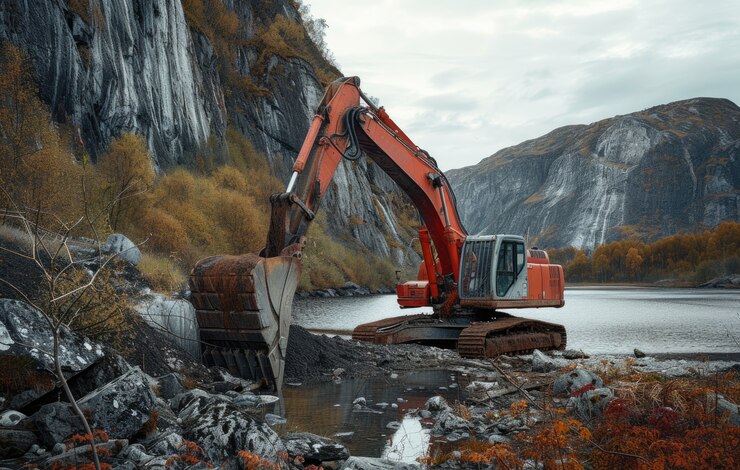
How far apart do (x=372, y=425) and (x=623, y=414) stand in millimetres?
3262

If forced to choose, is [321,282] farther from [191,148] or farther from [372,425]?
[372,425]

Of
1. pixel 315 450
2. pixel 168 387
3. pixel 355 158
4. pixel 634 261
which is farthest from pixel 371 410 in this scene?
pixel 634 261

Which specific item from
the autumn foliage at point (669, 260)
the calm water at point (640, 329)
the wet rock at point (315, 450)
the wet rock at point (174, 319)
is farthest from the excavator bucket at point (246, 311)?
the autumn foliage at point (669, 260)

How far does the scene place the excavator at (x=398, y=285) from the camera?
421 inches

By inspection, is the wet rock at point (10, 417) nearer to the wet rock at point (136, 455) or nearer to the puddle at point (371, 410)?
the wet rock at point (136, 455)

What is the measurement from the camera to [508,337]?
1689 centimetres

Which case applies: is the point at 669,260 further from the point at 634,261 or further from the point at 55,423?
the point at 55,423

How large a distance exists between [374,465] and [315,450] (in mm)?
763

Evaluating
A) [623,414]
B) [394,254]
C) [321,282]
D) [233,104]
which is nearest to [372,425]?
[623,414]

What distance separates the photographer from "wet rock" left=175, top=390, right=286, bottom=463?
6215 millimetres

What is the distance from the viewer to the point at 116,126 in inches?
1556

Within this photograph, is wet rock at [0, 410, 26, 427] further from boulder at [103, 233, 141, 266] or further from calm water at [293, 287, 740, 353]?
calm water at [293, 287, 740, 353]

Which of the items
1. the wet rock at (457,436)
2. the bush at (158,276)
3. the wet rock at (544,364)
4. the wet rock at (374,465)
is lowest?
the wet rock at (544,364)

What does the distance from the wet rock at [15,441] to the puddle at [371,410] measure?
2.84 metres
